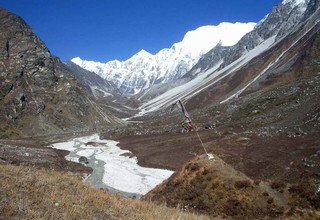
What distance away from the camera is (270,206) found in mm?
19844

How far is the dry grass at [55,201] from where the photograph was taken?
11508 mm

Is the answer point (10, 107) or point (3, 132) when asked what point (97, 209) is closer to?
point (3, 132)

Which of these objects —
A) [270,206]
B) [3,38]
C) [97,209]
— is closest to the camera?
[97,209]

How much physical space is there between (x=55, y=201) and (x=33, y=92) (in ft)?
448

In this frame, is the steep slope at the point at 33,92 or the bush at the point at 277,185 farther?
the steep slope at the point at 33,92

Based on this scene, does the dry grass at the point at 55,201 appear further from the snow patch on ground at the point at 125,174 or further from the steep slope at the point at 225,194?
the snow patch on ground at the point at 125,174

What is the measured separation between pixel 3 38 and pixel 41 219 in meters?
151

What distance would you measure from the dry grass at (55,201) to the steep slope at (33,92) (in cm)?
10783

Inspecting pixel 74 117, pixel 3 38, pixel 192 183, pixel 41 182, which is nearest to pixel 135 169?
pixel 192 183

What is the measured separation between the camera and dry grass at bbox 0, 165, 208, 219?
1151 cm

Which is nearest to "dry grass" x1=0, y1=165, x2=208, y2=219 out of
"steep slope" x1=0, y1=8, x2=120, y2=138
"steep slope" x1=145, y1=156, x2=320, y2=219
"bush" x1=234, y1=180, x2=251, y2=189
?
"steep slope" x1=145, y1=156, x2=320, y2=219

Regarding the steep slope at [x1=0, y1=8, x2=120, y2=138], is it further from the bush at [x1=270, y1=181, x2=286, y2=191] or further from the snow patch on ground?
the bush at [x1=270, y1=181, x2=286, y2=191]

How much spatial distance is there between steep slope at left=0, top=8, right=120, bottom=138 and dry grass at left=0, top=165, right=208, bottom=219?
107830mm

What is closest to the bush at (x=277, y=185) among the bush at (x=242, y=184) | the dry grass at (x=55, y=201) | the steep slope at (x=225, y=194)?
the steep slope at (x=225, y=194)
